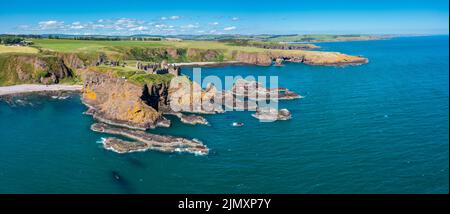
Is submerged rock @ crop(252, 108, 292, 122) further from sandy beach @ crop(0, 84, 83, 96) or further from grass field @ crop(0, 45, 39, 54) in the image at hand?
grass field @ crop(0, 45, 39, 54)

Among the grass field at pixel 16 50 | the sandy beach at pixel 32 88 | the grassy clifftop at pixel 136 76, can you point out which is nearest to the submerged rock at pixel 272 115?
the grassy clifftop at pixel 136 76

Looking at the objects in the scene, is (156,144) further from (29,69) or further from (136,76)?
(29,69)

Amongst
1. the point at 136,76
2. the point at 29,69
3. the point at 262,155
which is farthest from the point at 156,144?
the point at 29,69

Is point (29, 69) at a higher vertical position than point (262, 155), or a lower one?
higher

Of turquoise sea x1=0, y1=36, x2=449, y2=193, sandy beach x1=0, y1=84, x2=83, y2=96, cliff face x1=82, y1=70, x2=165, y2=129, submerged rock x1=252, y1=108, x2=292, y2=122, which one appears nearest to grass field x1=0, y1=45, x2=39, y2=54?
sandy beach x1=0, y1=84, x2=83, y2=96

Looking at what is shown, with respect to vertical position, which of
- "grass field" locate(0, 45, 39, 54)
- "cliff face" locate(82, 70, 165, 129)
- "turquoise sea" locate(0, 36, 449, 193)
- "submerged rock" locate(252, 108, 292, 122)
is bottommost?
"turquoise sea" locate(0, 36, 449, 193)

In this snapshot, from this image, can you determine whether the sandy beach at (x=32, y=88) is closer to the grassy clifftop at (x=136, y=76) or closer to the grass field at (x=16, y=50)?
the grass field at (x=16, y=50)
